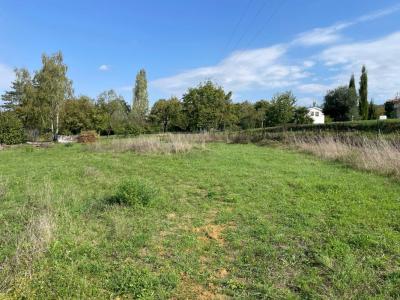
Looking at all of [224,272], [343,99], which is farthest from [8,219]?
[343,99]

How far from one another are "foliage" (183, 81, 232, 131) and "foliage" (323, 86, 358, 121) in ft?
68.9

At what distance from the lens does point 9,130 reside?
2364 centimetres

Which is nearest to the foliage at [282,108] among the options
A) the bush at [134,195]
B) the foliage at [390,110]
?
the foliage at [390,110]

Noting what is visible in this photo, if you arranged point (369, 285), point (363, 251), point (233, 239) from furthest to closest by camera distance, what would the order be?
point (233, 239) < point (363, 251) < point (369, 285)

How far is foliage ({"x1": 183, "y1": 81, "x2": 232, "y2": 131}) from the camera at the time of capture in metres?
29.4

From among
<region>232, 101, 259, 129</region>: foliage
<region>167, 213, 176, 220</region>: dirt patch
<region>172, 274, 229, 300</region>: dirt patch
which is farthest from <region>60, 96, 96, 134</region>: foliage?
<region>172, 274, 229, 300</region>: dirt patch

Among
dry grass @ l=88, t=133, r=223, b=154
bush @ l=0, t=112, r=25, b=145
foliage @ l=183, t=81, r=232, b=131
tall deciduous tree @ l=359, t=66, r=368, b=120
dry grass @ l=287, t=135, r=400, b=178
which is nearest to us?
dry grass @ l=287, t=135, r=400, b=178

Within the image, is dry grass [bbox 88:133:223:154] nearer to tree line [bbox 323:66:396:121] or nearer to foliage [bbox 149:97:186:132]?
foliage [bbox 149:97:186:132]

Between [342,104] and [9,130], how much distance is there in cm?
3907

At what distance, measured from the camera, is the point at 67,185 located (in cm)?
A: 719

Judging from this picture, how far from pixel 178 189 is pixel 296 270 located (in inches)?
150

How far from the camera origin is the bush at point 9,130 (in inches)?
917

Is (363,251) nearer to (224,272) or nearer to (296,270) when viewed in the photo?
(296,270)

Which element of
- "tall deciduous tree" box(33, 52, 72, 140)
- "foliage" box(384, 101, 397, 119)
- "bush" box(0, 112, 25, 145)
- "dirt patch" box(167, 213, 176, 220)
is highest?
"tall deciduous tree" box(33, 52, 72, 140)
